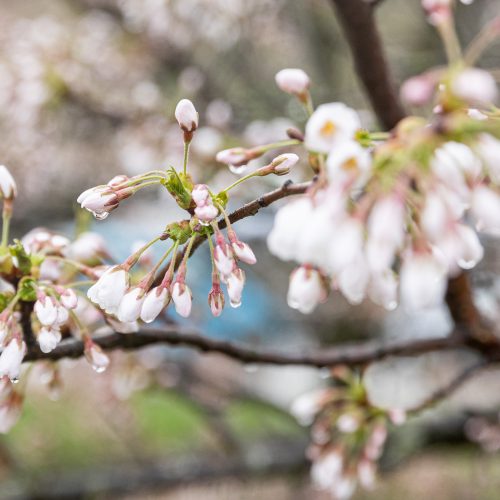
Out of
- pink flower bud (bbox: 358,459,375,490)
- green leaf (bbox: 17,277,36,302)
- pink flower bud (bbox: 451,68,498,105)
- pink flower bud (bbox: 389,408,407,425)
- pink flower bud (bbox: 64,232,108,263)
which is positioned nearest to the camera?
pink flower bud (bbox: 451,68,498,105)

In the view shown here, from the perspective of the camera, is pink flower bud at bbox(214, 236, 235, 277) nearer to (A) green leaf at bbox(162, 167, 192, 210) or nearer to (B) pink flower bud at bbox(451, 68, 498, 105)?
(A) green leaf at bbox(162, 167, 192, 210)

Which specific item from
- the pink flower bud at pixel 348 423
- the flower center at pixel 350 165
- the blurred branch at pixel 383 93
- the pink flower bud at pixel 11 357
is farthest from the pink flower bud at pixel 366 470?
the flower center at pixel 350 165

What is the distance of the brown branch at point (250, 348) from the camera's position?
0.75 meters

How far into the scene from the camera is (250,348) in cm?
91

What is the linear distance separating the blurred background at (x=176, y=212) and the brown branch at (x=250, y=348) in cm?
41

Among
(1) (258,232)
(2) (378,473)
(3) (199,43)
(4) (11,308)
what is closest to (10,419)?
(4) (11,308)

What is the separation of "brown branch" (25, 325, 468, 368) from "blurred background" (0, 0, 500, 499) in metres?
0.41

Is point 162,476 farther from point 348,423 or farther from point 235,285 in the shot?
point 235,285

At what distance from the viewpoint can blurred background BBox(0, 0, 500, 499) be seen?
196 cm

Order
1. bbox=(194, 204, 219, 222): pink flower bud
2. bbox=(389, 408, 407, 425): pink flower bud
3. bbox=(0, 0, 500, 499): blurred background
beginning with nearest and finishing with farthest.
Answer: bbox=(194, 204, 219, 222): pink flower bud, bbox=(389, 408, 407, 425): pink flower bud, bbox=(0, 0, 500, 499): blurred background

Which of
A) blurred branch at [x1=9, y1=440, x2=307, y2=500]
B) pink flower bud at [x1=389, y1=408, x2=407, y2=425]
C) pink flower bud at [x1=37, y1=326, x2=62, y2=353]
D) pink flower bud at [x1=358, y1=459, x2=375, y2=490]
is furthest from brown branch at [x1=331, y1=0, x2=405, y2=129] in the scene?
blurred branch at [x1=9, y1=440, x2=307, y2=500]

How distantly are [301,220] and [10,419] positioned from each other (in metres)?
0.49

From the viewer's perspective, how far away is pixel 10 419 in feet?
2.47

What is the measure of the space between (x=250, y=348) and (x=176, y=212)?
2347mm
